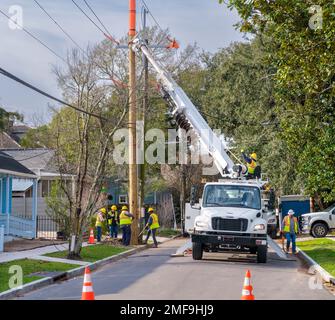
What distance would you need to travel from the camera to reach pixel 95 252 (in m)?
22.8

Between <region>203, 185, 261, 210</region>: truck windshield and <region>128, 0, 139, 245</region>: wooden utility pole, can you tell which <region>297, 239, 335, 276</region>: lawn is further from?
<region>128, 0, 139, 245</region>: wooden utility pole

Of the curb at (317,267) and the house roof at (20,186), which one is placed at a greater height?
the house roof at (20,186)

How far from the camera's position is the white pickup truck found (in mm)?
19312

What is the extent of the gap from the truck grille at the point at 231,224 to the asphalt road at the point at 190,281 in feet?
3.58

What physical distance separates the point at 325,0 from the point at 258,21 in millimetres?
2359

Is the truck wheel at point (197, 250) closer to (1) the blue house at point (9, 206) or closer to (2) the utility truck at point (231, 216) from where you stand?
(2) the utility truck at point (231, 216)

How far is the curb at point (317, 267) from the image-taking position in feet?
50.3

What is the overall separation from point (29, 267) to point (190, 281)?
492 cm

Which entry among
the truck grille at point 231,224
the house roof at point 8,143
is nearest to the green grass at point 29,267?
the truck grille at point 231,224

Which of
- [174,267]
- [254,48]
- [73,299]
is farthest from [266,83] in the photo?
[73,299]

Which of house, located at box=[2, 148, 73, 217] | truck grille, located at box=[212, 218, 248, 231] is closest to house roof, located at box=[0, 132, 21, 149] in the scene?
house, located at box=[2, 148, 73, 217]

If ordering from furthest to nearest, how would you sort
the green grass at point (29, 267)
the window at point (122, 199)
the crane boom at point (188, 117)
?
the window at point (122, 199) < the crane boom at point (188, 117) < the green grass at point (29, 267)
